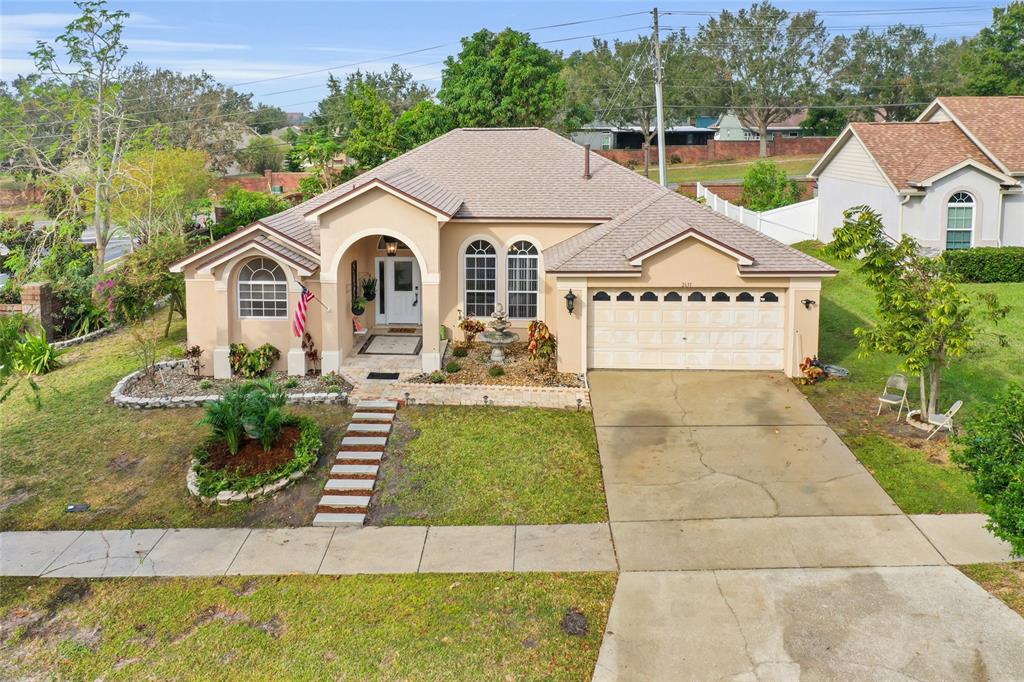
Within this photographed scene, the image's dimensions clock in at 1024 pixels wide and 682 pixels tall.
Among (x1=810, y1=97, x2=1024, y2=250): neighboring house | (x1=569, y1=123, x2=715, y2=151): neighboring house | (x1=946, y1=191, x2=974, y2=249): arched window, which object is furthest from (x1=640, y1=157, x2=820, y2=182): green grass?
(x1=946, y1=191, x2=974, y2=249): arched window

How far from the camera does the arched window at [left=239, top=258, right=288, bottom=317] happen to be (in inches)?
781

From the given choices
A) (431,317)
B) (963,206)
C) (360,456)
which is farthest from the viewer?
(963,206)

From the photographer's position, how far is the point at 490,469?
601 inches

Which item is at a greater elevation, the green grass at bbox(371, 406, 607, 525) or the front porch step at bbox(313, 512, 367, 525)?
the green grass at bbox(371, 406, 607, 525)

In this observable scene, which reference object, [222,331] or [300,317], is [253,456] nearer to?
[300,317]

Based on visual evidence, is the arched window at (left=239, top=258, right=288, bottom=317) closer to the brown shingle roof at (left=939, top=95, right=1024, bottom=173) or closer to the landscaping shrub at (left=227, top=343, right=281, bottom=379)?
the landscaping shrub at (left=227, top=343, right=281, bottom=379)

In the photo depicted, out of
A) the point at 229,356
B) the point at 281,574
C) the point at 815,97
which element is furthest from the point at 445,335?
the point at 815,97

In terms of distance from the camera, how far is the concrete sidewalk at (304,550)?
12.3 m

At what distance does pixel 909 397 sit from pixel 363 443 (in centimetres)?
1095

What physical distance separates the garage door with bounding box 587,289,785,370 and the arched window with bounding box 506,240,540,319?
8.82 ft

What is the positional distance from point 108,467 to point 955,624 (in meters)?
13.9

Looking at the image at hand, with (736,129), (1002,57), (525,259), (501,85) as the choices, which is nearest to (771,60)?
(736,129)

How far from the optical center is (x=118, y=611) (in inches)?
447

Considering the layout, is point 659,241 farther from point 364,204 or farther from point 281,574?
point 281,574
